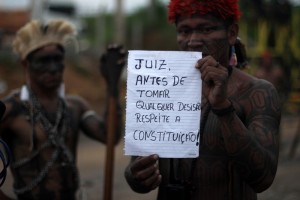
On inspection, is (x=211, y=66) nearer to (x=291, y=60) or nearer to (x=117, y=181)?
(x=117, y=181)

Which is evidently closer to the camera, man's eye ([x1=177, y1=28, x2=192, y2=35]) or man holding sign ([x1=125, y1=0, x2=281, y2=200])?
man holding sign ([x1=125, y1=0, x2=281, y2=200])

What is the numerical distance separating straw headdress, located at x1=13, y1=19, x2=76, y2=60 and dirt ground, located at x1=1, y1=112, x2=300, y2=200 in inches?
46.8

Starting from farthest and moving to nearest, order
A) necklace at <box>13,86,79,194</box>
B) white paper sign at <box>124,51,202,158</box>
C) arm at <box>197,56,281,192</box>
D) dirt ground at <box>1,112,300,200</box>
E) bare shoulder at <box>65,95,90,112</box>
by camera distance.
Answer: dirt ground at <box>1,112,300,200</box>
bare shoulder at <box>65,95,90,112</box>
necklace at <box>13,86,79,194</box>
white paper sign at <box>124,51,202,158</box>
arm at <box>197,56,281,192</box>

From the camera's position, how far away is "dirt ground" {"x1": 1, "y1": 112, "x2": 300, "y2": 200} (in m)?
7.24

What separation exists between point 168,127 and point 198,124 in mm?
136

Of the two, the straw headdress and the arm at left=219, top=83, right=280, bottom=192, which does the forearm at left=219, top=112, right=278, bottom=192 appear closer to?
the arm at left=219, top=83, right=280, bottom=192

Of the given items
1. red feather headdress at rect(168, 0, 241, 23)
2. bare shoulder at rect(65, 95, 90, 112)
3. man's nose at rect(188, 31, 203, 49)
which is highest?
red feather headdress at rect(168, 0, 241, 23)

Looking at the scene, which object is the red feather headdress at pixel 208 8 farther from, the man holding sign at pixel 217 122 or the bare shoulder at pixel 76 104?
the bare shoulder at pixel 76 104

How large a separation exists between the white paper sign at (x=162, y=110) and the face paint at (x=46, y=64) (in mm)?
1801

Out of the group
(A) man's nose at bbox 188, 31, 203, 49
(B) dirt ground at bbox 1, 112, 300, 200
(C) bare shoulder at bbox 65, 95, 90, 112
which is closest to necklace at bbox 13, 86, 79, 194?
(C) bare shoulder at bbox 65, 95, 90, 112

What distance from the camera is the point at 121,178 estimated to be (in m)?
9.48

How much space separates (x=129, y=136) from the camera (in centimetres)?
273

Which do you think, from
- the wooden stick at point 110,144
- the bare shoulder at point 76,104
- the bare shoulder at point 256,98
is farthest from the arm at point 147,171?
the bare shoulder at point 76,104

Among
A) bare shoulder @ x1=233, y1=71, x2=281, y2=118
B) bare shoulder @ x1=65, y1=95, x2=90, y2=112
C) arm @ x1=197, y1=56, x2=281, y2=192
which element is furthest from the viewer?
bare shoulder @ x1=65, y1=95, x2=90, y2=112
